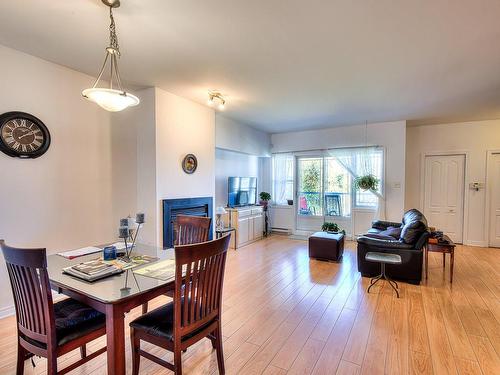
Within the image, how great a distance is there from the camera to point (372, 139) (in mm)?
5852

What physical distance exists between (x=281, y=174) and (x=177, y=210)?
12.0 feet

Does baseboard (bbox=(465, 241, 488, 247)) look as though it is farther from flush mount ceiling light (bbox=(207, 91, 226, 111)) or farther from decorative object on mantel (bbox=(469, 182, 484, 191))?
flush mount ceiling light (bbox=(207, 91, 226, 111))

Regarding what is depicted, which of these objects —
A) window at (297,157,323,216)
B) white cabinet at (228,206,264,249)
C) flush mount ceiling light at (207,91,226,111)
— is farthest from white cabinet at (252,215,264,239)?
flush mount ceiling light at (207,91,226,111)

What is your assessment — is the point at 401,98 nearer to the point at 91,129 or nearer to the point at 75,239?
the point at 91,129

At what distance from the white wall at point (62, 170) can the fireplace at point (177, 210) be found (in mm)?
516

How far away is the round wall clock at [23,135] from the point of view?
8.46 ft

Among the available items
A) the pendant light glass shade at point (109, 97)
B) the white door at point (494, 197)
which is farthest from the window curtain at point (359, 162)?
the pendant light glass shade at point (109, 97)

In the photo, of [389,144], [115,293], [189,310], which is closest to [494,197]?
[389,144]

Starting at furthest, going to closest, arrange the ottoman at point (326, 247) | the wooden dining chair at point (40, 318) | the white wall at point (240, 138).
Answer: the white wall at point (240, 138) → the ottoman at point (326, 247) → the wooden dining chair at point (40, 318)

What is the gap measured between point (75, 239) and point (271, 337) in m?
2.59

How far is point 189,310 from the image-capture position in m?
1.64

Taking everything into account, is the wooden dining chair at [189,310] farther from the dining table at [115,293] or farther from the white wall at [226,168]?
the white wall at [226,168]

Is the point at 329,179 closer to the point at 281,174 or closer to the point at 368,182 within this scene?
the point at 368,182

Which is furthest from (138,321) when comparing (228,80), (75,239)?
(228,80)
